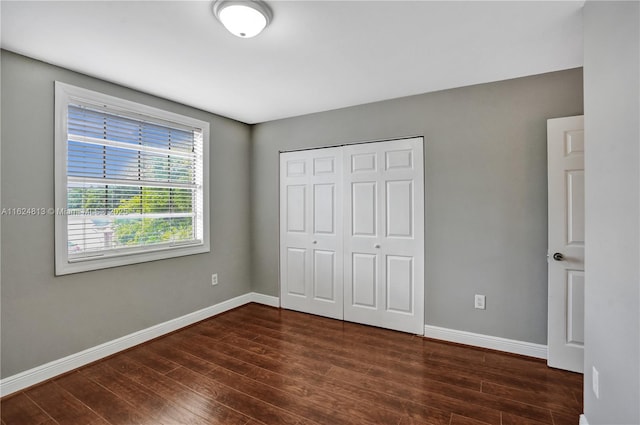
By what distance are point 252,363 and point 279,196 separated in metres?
2.10

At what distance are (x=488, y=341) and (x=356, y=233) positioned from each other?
164 cm

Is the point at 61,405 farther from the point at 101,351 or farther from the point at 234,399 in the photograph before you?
the point at 234,399

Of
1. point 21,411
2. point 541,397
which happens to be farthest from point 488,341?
point 21,411

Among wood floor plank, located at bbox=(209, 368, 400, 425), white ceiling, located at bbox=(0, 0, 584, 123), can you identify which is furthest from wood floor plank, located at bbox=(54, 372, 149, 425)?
white ceiling, located at bbox=(0, 0, 584, 123)

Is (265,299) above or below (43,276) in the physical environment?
below

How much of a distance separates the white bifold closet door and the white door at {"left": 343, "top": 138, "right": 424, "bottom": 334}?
1cm

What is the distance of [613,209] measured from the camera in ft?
4.60

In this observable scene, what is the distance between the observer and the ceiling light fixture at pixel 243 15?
5.45 ft

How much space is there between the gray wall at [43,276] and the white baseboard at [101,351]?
0.15 ft

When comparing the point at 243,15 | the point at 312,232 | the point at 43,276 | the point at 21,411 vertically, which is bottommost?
the point at 21,411

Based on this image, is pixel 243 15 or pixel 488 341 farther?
pixel 488 341

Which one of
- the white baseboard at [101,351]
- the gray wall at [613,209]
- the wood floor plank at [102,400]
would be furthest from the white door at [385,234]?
the wood floor plank at [102,400]

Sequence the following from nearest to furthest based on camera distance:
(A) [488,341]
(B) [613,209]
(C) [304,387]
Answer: (B) [613,209] < (C) [304,387] < (A) [488,341]

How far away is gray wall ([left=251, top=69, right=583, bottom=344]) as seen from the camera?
8.61 ft
